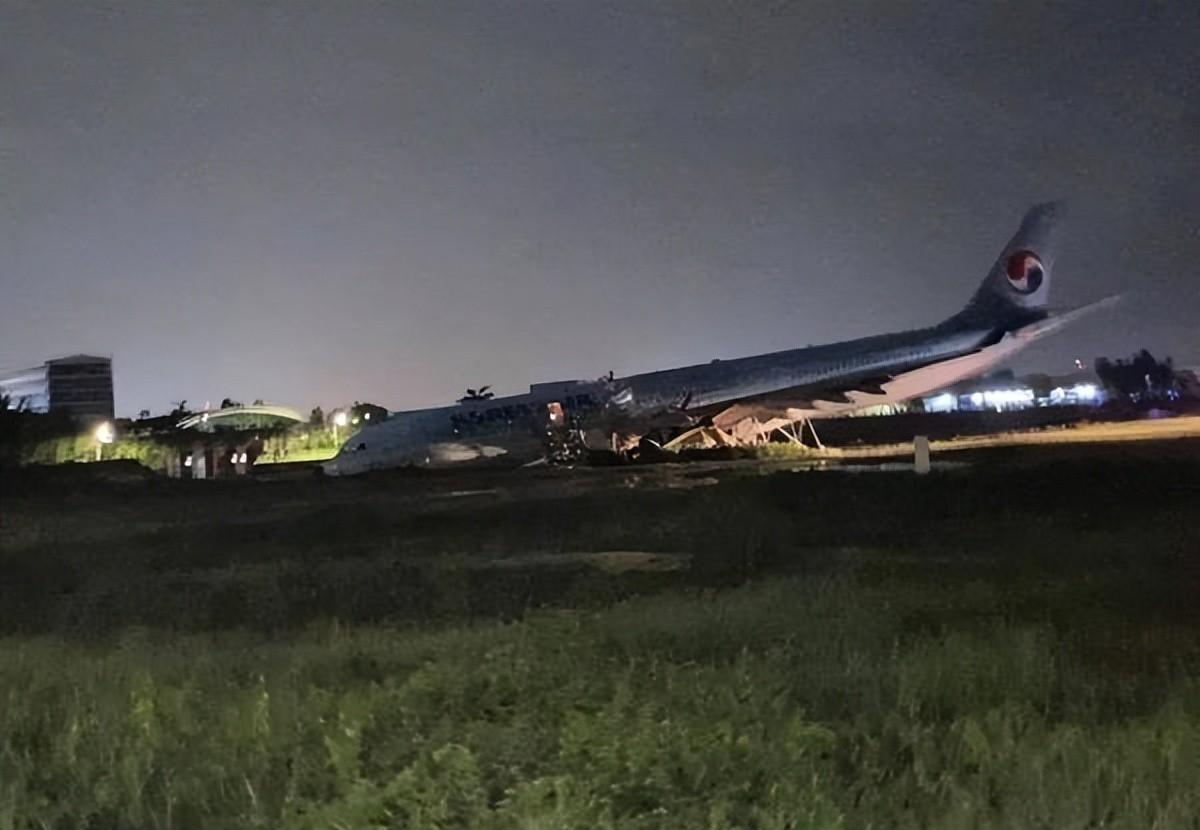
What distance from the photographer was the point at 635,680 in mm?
8242

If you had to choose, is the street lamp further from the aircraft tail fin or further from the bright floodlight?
the aircraft tail fin

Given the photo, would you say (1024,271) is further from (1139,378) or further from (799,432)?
(1139,378)

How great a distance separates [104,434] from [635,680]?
2658 inches

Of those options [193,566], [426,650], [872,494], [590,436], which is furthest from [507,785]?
[590,436]

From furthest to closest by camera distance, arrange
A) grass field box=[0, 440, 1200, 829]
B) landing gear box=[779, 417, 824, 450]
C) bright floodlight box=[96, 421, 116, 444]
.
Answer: bright floodlight box=[96, 421, 116, 444] → landing gear box=[779, 417, 824, 450] → grass field box=[0, 440, 1200, 829]

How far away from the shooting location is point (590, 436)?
164 ft

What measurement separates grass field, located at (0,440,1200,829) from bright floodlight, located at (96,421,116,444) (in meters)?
51.2

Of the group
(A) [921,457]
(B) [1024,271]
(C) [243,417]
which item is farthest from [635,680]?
(C) [243,417]

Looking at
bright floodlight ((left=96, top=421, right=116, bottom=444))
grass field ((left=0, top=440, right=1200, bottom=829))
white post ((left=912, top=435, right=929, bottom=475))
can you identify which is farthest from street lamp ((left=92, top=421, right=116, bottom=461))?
grass field ((left=0, top=440, right=1200, bottom=829))

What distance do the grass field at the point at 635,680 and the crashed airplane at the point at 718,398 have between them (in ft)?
94.5

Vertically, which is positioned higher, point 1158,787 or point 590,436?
point 590,436

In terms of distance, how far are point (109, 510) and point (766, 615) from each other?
1053 inches

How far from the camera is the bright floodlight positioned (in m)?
69.9

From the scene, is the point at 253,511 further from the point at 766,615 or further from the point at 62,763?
the point at 62,763
